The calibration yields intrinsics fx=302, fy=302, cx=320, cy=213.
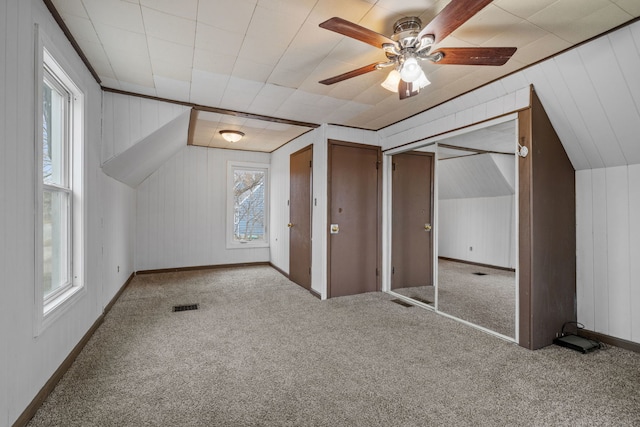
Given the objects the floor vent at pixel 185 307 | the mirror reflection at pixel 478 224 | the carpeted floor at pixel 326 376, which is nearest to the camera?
the carpeted floor at pixel 326 376

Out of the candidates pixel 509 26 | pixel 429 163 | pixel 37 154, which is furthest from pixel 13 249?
pixel 429 163

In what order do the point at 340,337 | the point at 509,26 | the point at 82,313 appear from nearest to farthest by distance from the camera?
1. the point at 509,26
2. the point at 82,313
3. the point at 340,337

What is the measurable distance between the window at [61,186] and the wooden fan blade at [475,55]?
8.65ft

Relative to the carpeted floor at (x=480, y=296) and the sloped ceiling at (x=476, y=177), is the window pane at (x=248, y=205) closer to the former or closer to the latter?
the carpeted floor at (x=480, y=296)

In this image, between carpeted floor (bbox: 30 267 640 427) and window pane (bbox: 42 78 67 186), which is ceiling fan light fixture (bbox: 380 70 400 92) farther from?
window pane (bbox: 42 78 67 186)

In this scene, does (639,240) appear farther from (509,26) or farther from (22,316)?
(22,316)

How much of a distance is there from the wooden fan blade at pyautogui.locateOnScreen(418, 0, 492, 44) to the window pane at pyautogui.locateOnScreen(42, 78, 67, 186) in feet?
8.72

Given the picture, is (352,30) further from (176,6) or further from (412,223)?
(412,223)

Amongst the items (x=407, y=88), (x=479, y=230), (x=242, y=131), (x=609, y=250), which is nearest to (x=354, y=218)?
(x=242, y=131)

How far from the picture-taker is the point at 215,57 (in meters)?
2.53

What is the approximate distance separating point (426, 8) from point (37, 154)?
2519mm

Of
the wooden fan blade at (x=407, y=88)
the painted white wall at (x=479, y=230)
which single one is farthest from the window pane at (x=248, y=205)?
the wooden fan blade at (x=407, y=88)

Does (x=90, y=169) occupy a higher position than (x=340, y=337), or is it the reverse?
(x=90, y=169)

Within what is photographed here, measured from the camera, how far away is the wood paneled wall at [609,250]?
2685 millimetres
